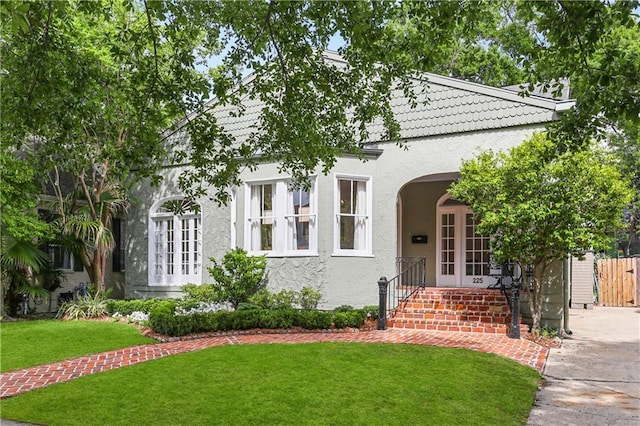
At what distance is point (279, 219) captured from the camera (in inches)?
555

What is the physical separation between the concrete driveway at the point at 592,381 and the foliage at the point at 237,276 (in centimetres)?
708

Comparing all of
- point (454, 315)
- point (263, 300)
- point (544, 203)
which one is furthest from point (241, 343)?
point (544, 203)

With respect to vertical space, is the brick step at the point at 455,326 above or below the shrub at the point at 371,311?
below

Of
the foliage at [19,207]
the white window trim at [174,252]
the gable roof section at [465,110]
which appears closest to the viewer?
the gable roof section at [465,110]

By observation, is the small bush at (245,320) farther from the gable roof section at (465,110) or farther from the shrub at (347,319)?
the gable roof section at (465,110)

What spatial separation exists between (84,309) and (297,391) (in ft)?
32.3

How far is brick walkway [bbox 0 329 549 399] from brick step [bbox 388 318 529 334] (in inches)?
12.0

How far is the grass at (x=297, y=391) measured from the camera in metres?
6.03

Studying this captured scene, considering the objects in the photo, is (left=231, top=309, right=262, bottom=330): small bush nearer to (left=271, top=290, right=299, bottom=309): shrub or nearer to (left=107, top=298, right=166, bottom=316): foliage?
(left=271, top=290, right=299, bottom=309): shrub

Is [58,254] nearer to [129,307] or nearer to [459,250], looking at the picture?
[129,307]

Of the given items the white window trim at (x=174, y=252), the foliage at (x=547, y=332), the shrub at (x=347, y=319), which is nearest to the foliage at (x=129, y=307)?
the white window trim at (x=174, y=252)

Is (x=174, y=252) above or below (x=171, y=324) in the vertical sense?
above

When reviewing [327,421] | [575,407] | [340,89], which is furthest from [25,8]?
[575,407]

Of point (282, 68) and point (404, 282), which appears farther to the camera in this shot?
point (404, 282)
